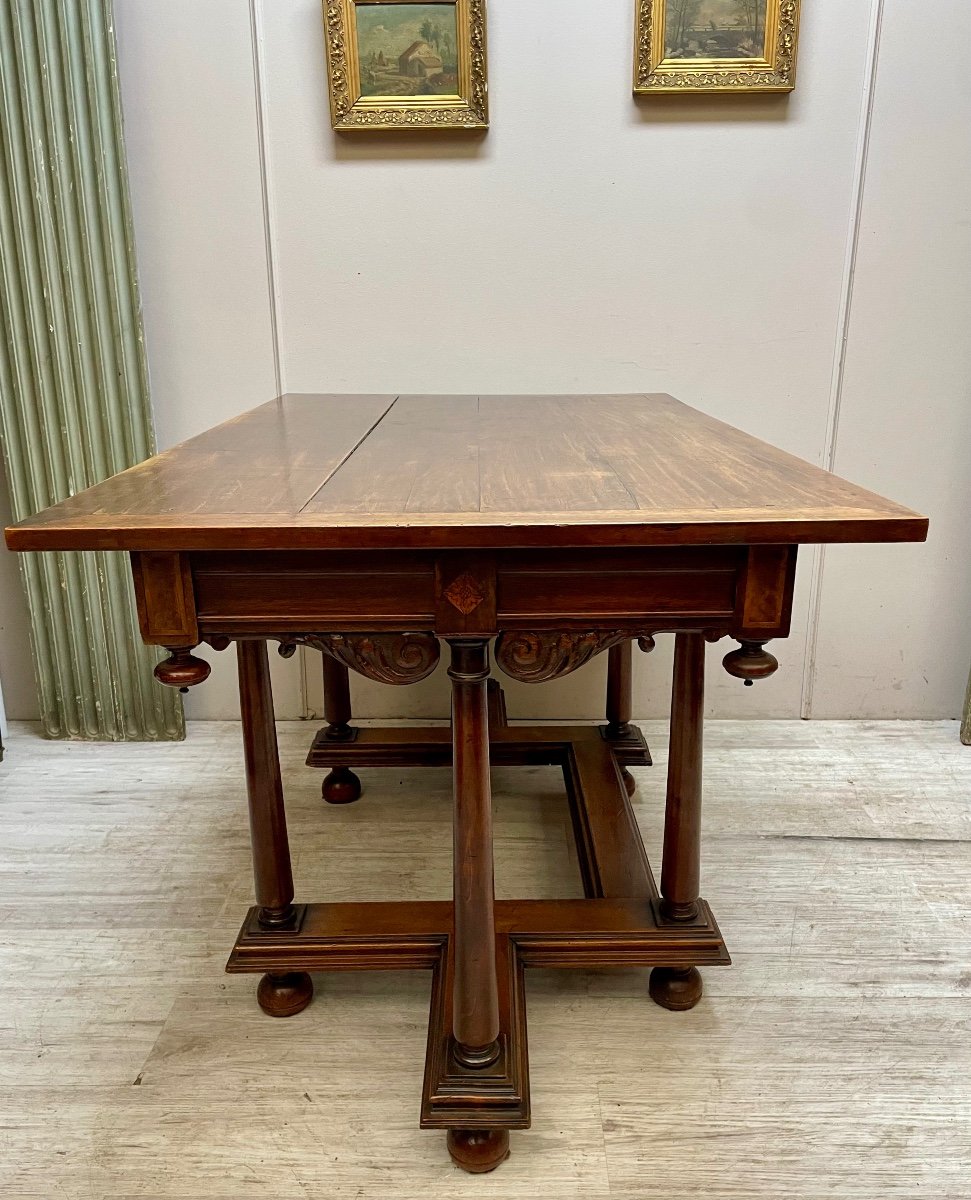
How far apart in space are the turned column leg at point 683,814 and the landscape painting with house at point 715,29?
1707 mm

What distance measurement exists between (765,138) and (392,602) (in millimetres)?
1952

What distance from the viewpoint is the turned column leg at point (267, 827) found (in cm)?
149

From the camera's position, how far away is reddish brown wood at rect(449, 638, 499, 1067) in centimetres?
119

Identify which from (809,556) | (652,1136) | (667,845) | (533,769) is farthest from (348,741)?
(809,556)

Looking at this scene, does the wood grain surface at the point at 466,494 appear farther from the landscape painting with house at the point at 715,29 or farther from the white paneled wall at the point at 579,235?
the landscape painting with house at the point at 715,29

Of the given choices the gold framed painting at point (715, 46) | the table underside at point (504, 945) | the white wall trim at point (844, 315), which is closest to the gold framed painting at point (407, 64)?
the gold framed painting at point (715, 46)

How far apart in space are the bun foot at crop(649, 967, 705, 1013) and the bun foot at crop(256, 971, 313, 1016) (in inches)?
25.4

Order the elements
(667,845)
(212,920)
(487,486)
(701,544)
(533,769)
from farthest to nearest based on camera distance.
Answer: (533,769)
(212,920)
(667,845)
(487,486)
(701,544)

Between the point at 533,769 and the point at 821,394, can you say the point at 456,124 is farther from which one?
the point at 533,769

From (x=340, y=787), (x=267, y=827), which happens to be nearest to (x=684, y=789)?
(x=267, y=827)

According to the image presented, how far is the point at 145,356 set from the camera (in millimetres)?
2453

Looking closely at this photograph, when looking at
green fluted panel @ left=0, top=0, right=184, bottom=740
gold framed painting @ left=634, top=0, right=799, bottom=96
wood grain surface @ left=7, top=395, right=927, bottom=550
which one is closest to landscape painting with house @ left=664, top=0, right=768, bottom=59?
gold framed painting @ left=634, top=0, right=799, bottom=96

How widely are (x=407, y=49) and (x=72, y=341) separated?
1.19m

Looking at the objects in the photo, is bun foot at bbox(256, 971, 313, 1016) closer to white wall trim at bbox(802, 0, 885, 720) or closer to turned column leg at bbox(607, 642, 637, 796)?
turned column leg at bbox(607, 642, 637, 796)
